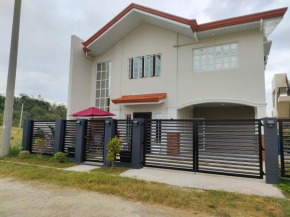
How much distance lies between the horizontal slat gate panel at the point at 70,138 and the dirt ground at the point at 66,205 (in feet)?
12.4

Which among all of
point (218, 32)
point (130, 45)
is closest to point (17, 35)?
point (130, 45)

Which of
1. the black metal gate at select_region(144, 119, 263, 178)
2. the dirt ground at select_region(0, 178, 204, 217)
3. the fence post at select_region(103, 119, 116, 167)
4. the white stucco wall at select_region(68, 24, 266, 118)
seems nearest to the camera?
the dirt ground at select_region(0, 178, 204, 217)

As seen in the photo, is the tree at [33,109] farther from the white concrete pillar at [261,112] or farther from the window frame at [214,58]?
the white concrete pillar at [261,112]

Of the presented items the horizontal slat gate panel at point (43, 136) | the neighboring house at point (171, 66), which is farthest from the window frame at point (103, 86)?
the horizontal slat gate panel at point (43, 136)

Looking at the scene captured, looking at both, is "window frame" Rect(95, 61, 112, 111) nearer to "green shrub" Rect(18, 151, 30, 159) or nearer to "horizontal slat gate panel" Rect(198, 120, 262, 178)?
"green shrub" Rect(18, 151, 30, 159)

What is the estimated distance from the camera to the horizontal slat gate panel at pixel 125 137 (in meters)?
7.96

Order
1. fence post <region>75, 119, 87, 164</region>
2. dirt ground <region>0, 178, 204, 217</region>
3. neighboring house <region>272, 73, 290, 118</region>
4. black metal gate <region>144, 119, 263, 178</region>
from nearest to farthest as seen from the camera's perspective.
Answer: dirt ground <region>0, 178, 204, 217</region> → black metal gate <region>144, 119, 263, 178</region> → fence post <region>75, 119, 87, 164</region> → neighboring house <region>272, 73, 290, 118</region>

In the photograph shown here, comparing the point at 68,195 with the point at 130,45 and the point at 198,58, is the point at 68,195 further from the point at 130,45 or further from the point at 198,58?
the point at 130,45

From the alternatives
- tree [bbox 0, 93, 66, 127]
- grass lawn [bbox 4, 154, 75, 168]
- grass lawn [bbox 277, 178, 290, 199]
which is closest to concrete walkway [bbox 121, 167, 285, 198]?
grass lawn [bbox 277, 178, 290, 199]

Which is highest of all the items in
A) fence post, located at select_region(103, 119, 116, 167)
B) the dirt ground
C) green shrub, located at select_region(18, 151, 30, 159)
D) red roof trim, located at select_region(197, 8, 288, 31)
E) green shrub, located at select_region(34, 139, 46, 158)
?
red roof trim, located at select_region(197, 8, 288, 31)

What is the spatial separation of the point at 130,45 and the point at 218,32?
6.01 meters

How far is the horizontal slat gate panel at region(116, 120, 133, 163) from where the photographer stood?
7965 millimetres

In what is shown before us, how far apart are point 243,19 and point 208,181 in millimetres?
8516

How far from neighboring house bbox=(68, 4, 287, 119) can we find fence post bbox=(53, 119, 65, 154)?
3.94m
